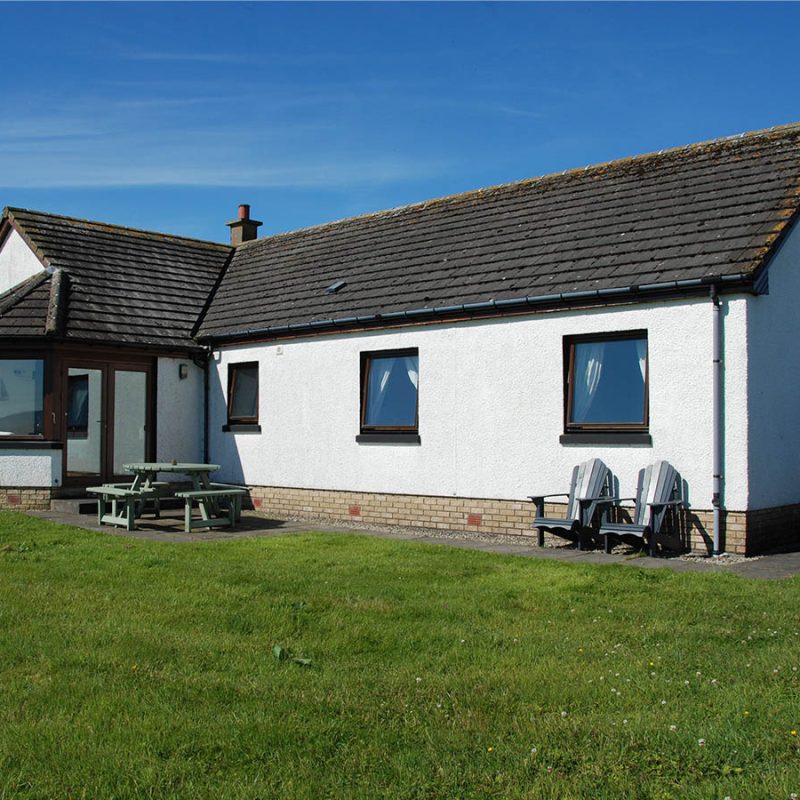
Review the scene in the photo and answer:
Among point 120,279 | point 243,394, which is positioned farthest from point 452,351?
point 120,279

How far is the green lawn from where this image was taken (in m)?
4.07

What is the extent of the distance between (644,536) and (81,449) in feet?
33.0

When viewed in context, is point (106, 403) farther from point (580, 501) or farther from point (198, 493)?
point (580, 501)

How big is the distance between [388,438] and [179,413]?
497cm

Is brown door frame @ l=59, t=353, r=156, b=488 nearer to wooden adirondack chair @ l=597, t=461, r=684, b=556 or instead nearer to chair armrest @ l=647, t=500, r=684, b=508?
wooden adirondack chair @ l=597, t=461, r=684, b=556

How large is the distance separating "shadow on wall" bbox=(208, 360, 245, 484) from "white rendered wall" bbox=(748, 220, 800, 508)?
29.4 feet

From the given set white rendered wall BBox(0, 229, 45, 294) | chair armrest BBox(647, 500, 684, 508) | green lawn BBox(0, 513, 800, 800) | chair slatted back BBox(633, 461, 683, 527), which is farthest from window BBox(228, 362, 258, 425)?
chair armrest BBox(647, 500, 684, 508)

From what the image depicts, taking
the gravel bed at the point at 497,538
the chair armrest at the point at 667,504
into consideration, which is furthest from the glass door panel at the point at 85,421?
the chair armrest at the point at 667,504

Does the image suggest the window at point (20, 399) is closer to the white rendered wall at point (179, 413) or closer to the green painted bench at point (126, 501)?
the white rendered wall at point (179, 413)

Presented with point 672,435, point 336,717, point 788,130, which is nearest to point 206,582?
point 336,717

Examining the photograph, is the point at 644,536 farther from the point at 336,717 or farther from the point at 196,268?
the point at 196,268

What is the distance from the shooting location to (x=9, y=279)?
1853 centimetres

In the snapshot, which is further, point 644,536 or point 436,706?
point 644,536

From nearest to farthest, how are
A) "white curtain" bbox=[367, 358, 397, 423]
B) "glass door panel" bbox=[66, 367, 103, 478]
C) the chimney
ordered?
"white curtain" bbox=[367, 358, 397, 423] → "glass door panel" bbox=[66, 367, 103, 478] → the chimney
